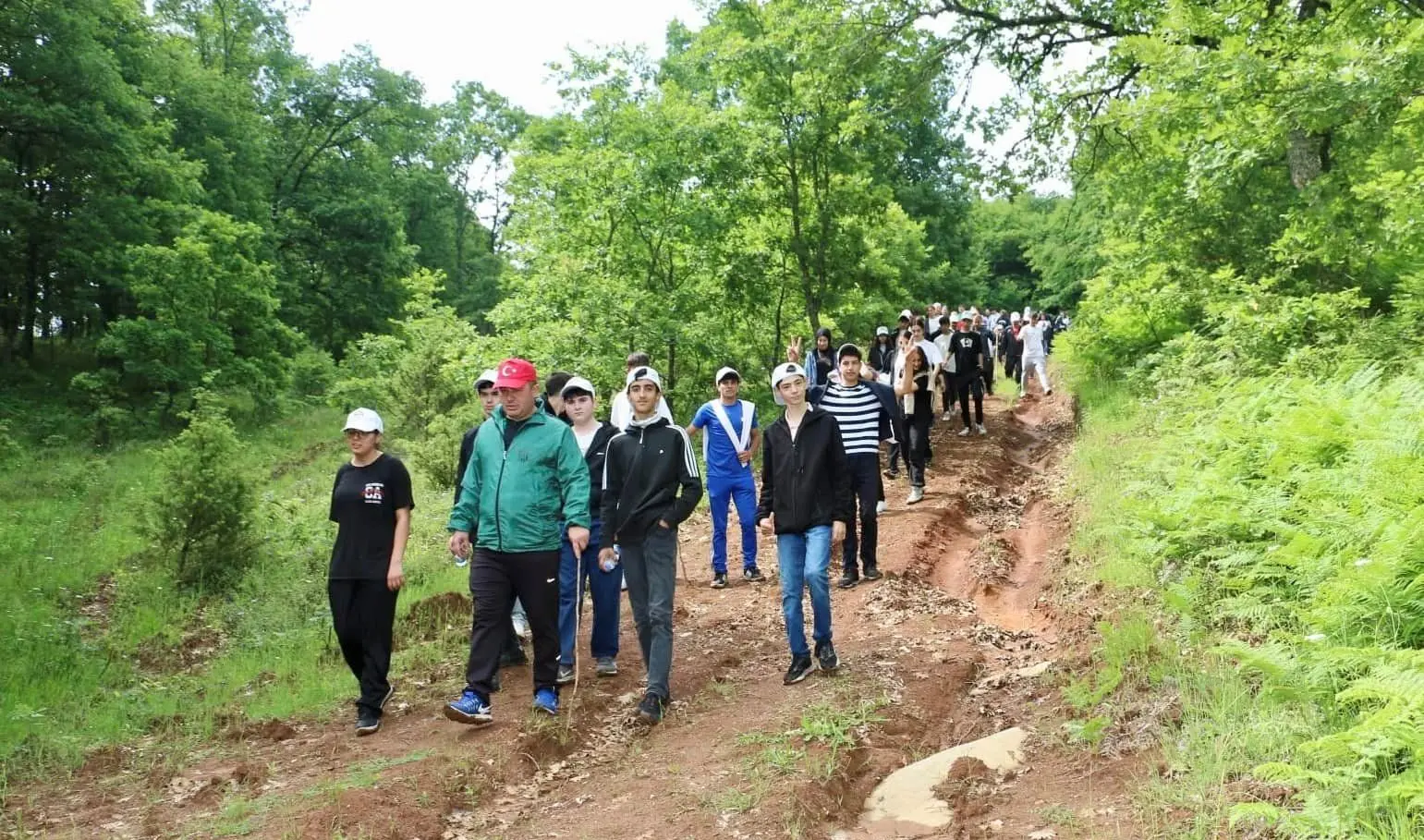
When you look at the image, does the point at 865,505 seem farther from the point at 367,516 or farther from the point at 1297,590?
the point at 367,516

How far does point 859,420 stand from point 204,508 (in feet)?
24.9

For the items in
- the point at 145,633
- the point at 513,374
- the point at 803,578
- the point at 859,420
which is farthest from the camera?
the point at 145,633

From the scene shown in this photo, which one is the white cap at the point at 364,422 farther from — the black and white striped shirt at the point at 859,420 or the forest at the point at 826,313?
the black and white striped shirt at the point at 859,420

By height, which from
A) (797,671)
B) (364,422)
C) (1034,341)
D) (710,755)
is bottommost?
(710,755)

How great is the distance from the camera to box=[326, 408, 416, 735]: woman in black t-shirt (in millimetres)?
6129

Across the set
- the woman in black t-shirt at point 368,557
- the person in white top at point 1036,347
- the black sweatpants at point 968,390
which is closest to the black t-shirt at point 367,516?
the woman in black t-shirt at point 368,557

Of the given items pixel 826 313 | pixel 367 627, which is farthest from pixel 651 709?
pixel 826 313

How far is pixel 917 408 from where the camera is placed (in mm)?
11930

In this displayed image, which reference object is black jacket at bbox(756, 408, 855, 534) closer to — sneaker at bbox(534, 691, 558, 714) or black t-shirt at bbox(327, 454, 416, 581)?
sneaker at bbox(534, 691, 558, 714)

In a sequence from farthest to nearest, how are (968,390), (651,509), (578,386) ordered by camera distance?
(968,390), (578,386), (651,509)

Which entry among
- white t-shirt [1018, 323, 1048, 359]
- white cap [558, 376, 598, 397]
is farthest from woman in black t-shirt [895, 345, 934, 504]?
white t-shirt [1018, 323, 1048, 359]

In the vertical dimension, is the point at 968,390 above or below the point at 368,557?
above

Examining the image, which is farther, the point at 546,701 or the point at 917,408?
the point at 917,408

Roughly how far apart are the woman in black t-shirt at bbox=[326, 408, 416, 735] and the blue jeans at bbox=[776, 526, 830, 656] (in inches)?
99.2
